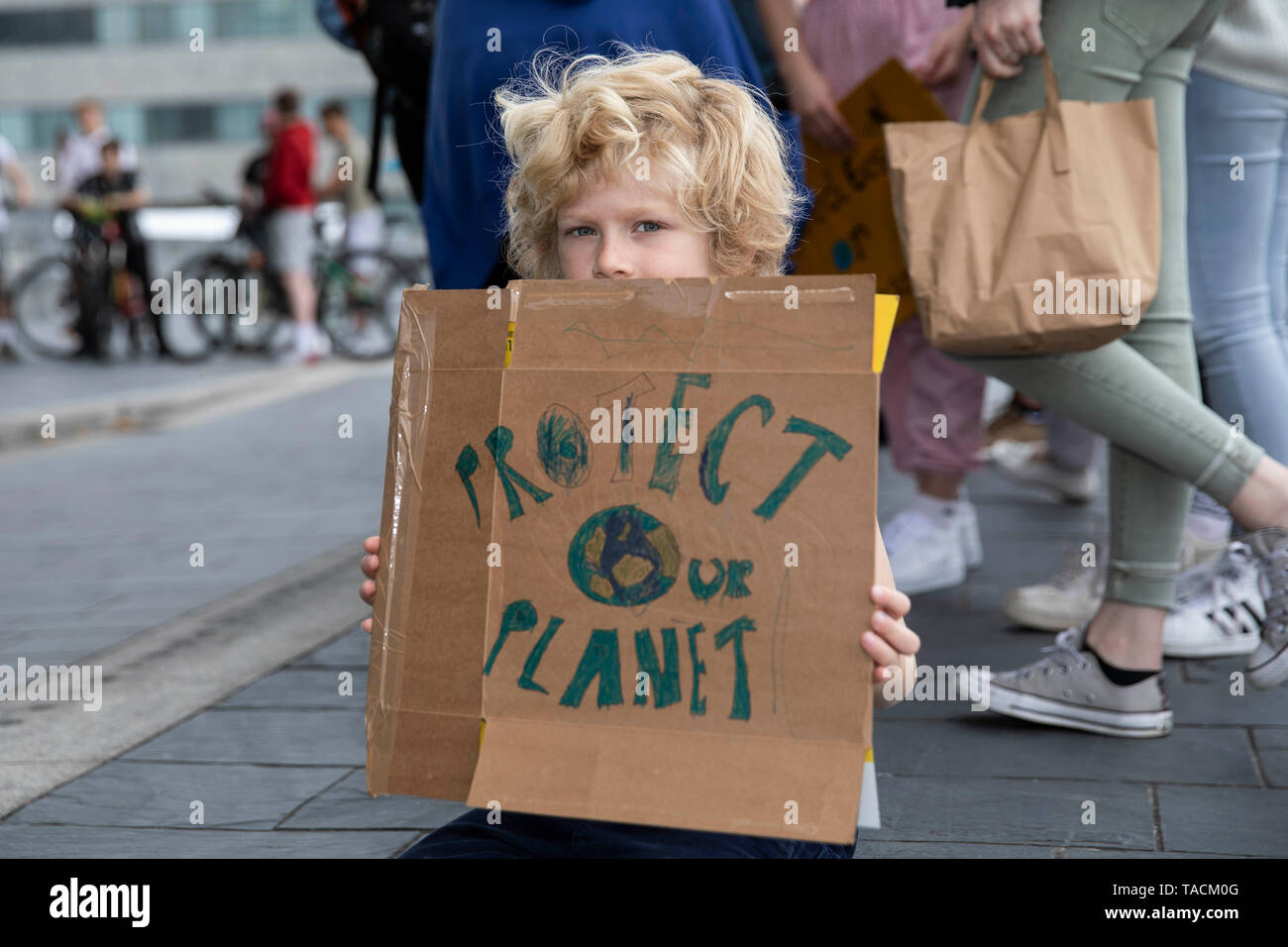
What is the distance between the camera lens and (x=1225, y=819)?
2133 mm

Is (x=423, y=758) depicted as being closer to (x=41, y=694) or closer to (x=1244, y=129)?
(x=41, y=694)

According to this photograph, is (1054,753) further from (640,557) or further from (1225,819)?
(640,557)

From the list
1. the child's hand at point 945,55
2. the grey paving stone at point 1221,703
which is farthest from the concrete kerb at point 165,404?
the grey paving stone at point 1221,703

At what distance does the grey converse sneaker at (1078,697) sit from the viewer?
2539mm

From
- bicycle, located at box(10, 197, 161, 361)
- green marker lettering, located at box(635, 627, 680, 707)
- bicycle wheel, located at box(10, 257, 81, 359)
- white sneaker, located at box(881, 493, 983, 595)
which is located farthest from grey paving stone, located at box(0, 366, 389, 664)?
bicycle wheel, located at box(10, 257, 81, 359)

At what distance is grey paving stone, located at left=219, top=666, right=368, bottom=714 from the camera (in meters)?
2.87

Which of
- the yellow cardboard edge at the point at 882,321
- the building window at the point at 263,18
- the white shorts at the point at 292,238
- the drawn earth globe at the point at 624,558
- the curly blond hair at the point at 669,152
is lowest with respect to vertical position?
the drawn earth globe at the point at 624,558

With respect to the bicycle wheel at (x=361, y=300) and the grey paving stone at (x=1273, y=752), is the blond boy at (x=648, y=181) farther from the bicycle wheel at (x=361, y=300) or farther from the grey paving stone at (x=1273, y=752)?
the bicycle wheel at (x=361, y=300)

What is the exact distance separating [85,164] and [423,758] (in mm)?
11355

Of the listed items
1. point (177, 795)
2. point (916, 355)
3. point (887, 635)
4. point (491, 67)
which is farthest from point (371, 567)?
point (916, 355)

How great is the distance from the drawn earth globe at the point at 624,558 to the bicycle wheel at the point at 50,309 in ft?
35.2

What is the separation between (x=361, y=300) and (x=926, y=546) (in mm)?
8211

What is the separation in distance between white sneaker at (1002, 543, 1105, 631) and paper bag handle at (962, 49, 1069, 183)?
1212 millimetres
